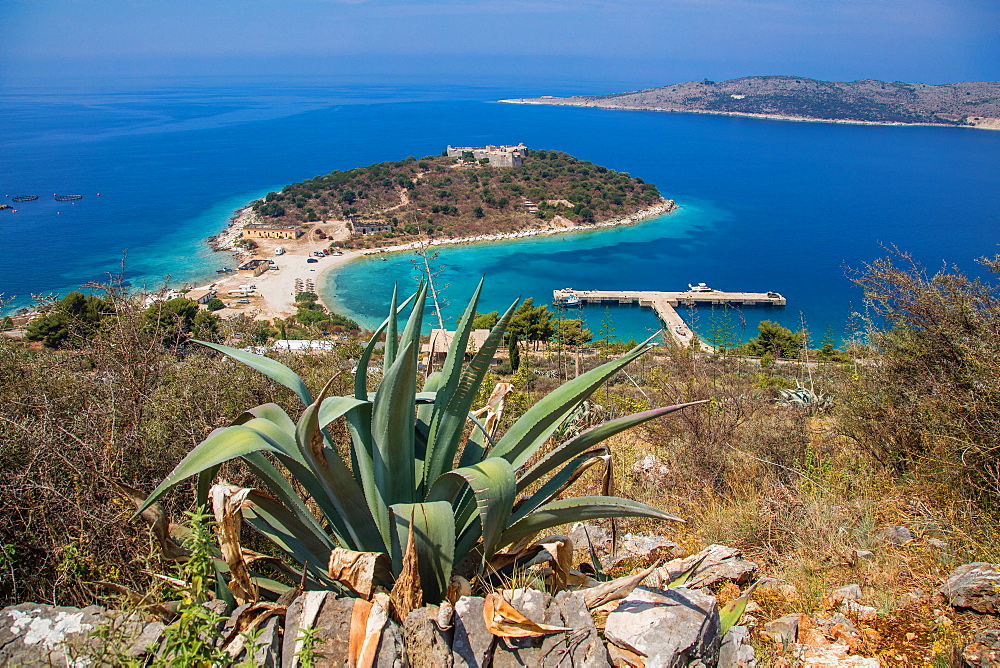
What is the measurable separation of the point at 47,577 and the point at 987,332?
15.0ft

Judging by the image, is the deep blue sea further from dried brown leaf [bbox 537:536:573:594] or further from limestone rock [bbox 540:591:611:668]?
limestone rock [bbox 540:591:611:668]

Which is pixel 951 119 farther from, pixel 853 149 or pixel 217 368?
pixel 217 368

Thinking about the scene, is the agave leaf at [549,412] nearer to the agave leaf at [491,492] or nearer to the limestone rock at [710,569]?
the agave leaf at [491,492]

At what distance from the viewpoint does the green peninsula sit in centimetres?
5050

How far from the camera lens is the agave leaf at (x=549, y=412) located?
195 cm

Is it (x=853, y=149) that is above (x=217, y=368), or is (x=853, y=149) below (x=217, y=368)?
above

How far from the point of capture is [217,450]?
1599 millimetres

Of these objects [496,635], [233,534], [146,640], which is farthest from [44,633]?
[496,635]

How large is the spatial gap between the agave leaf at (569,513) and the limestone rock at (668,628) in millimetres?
243

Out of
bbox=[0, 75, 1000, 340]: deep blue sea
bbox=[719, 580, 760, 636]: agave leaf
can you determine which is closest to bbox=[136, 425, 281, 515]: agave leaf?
bbox=[0, 75, 1000, 340]: deep blue sea

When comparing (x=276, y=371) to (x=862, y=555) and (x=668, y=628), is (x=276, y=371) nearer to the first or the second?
(x=668, y=628)

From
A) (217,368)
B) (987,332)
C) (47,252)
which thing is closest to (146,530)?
(217,368)

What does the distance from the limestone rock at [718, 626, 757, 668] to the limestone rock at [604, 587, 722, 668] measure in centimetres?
7

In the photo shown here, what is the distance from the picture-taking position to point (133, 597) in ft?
5.88
